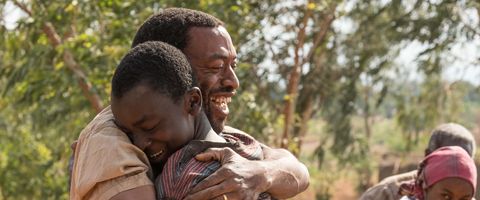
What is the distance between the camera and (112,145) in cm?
202

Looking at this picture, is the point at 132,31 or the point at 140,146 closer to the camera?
the point at 140,146

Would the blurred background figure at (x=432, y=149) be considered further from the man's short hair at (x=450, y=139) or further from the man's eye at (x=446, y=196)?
the man's eye at (x=446, y=196)

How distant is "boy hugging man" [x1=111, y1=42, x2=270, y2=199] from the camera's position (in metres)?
2.03

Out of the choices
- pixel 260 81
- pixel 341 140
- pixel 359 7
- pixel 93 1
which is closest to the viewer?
pixel 93 1

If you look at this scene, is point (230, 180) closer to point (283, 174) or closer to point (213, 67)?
→ point (283, 174)

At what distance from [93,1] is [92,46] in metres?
0.35

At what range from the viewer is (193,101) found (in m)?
2.15

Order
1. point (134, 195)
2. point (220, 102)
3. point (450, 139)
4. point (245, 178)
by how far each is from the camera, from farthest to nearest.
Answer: point (450, 139), point (220, 102), point (245, 178), point (134, 195)

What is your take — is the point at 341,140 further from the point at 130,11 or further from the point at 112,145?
the point at 112,145

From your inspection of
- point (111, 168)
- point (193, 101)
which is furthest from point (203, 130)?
point (111, 168)

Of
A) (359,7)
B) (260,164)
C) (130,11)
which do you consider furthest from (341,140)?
(260,164)

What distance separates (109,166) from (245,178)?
0.32m

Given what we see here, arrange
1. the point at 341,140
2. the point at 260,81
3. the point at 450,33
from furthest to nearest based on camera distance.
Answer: the point at 341,140 < the point at 450,33 < the point at 260,81

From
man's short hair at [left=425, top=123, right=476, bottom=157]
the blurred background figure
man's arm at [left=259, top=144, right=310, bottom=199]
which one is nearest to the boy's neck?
man's arm at [left=259, top=144, right=310, bottom=199]
